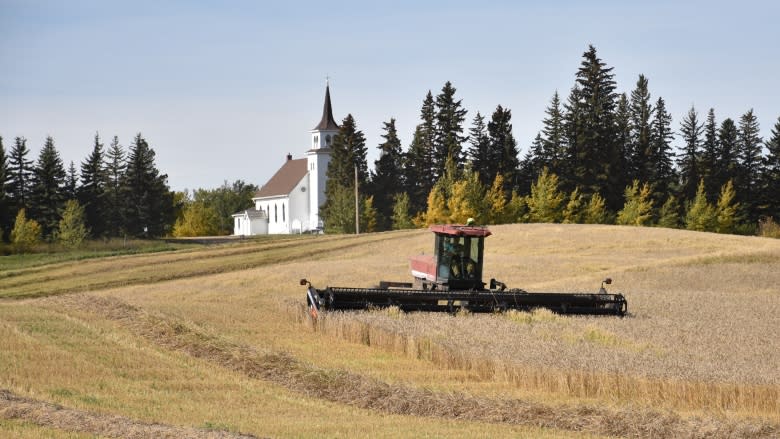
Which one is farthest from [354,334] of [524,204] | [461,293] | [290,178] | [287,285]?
[290,178]

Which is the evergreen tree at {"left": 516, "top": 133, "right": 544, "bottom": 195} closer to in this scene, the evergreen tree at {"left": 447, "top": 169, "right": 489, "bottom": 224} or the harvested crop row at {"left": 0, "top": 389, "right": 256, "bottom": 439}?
the evergreen tree at {"left": 447, "top": 169, "right": 489, "bottom": 224}

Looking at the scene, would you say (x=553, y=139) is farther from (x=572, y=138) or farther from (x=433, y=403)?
(x=433, y=403)

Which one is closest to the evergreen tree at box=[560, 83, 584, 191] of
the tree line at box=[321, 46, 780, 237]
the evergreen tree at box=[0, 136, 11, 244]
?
the tree line at box=[321, 46, 780, 237]

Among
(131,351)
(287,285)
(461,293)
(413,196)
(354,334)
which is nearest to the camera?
(131,351)

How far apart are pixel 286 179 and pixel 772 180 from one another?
52.0 m

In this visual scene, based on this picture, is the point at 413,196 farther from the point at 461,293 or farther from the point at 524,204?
the point at 461,293

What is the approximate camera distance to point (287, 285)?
41219 millimetres

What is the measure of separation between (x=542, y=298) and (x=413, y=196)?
236 feet

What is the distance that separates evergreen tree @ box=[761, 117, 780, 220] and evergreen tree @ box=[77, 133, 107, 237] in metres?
54.4

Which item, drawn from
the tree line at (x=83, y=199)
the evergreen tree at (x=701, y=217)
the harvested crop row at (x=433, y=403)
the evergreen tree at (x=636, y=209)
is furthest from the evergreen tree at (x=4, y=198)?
the harvested crop row at (x=433, y=403)

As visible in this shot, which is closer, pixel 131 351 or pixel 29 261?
pixel 131 351

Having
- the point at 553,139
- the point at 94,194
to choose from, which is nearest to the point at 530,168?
the point at 553,139

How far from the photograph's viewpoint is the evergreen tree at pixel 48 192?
289ft

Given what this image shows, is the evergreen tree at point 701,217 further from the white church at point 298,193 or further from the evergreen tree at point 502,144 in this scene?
the white church at point 298,193
